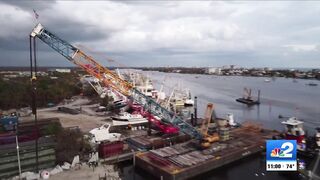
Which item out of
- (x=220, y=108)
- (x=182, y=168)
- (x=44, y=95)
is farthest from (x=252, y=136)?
(x=44, y=95)

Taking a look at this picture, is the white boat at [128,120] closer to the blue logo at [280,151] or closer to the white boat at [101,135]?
the white boat at [101,135]

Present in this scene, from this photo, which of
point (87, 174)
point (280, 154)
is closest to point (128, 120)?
point (87, 174)

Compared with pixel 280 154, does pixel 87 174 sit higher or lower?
lower

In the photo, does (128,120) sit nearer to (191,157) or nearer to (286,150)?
(191,157)

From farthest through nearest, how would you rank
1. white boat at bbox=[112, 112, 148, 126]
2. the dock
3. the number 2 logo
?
white boat at bbox=[112, 112, 148, 126] → the dock → the number 2 logo

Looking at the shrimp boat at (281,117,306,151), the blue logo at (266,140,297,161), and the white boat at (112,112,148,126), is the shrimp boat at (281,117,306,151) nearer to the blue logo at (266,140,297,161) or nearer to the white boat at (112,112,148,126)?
the blue logo at (266,140,297,161)

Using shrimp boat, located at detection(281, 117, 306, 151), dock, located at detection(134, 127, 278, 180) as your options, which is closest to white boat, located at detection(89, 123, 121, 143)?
dock, located at detection(134, 127, 278, 180)

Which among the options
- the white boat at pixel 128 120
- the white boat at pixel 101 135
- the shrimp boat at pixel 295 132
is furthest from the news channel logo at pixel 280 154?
the white boat at pixel 128 120

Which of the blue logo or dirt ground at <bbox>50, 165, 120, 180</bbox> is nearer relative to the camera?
the blue logo

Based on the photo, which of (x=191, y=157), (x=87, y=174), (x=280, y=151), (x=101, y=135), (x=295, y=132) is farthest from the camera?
(x=101, y=135)

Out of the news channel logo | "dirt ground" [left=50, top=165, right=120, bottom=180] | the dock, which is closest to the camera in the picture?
the news channel logo
